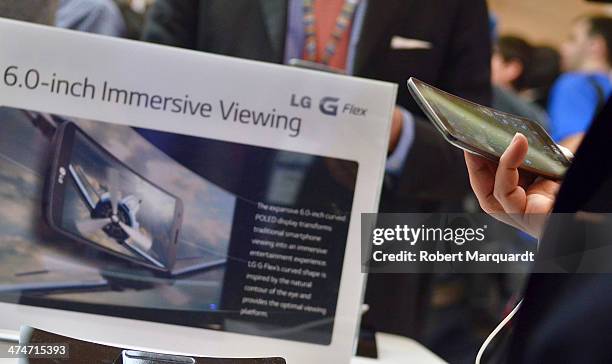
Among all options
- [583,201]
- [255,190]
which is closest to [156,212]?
[255,190]

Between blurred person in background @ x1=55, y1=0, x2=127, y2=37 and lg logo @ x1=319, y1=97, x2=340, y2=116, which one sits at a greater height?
blurred person in background @ x1=55, y1=0, x2=127, y2=37

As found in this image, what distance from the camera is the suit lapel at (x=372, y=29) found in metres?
1.70

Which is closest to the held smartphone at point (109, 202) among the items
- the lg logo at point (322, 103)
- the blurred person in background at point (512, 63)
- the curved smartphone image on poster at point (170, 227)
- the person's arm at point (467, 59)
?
the curved smartphone image on poster at point (170, 227)

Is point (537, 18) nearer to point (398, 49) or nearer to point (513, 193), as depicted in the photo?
point (398, 49)

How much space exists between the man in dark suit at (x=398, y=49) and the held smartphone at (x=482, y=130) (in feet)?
2.17

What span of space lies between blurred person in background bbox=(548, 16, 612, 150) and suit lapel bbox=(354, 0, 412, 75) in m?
1.80

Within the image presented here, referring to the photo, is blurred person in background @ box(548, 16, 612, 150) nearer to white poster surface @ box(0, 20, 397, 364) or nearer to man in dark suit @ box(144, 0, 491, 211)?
man in dark suit @ box(144, 0, 491, 211)

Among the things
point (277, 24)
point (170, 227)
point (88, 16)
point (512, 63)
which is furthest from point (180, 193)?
point (512, 63)

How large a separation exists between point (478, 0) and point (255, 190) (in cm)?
86

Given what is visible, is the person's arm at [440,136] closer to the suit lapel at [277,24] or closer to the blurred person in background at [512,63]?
the suit lapel at [277,24]

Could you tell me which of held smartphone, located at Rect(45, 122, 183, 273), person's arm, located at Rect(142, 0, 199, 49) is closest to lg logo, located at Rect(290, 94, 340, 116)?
held smartphone, located at Rect(45, 122, 183, 273)

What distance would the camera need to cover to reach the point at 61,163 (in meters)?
1.12

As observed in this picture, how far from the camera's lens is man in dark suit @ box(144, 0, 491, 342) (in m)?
1.68

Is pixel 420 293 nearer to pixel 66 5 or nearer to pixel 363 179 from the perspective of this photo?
pixel 363 179
